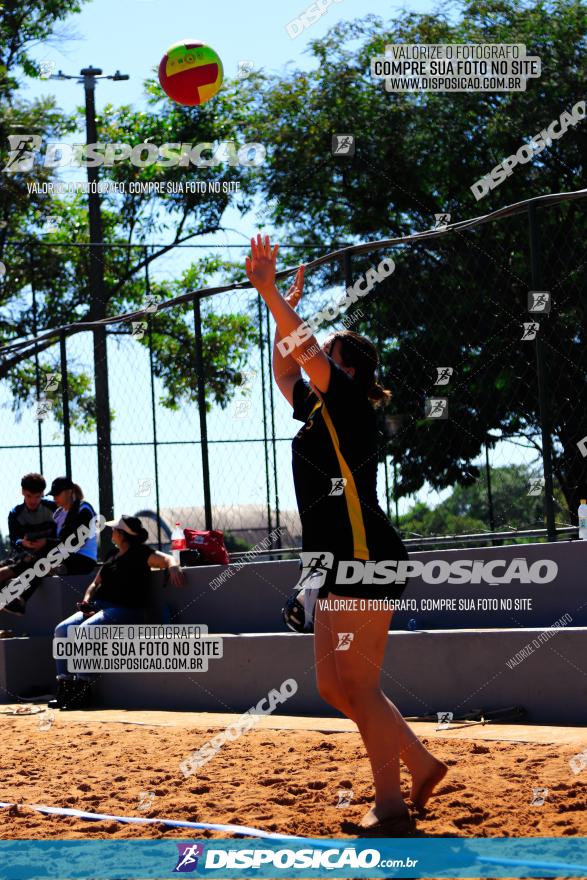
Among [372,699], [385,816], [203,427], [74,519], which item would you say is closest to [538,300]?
[203,427]

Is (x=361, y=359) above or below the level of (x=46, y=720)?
above

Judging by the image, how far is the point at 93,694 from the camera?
949 cm

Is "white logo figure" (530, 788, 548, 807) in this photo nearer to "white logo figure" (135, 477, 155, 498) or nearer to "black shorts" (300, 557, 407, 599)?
"black shorts" (300, 557, 407, 599)

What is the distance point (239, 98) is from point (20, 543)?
49.7 feet

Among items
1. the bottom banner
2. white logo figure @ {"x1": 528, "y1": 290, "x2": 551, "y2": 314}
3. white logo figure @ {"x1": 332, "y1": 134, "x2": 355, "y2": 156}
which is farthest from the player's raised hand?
white logo figure @ {"x1": 332, "y1": 134, "x2": 355, "y2": 156}

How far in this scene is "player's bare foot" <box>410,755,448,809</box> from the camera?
440cm

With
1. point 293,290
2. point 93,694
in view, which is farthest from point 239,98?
point 293,290

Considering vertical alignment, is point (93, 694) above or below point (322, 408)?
Result: below

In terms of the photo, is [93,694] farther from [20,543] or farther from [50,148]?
[50,148]

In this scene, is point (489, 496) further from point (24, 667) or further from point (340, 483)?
point (24, 667)

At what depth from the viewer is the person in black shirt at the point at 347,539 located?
13.9 feet

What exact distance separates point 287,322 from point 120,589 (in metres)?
5.76

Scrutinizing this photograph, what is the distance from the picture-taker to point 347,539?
14.2 ft

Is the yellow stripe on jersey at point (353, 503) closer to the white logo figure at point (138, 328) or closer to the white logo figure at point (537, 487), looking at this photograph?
the white logo figure at point (537, 487)
